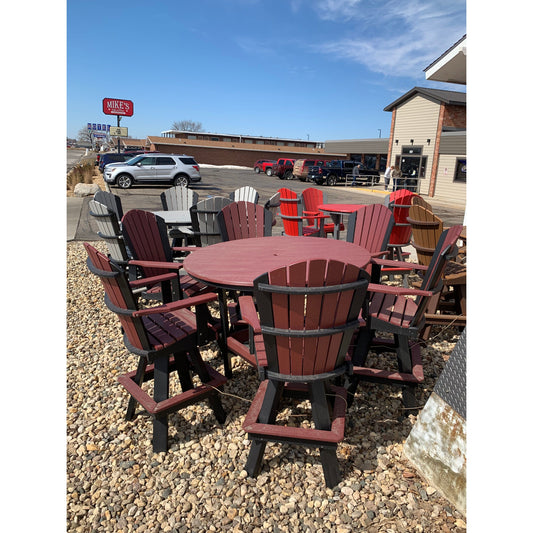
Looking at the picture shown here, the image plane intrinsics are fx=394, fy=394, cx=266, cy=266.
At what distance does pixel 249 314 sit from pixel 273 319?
1.70 feet

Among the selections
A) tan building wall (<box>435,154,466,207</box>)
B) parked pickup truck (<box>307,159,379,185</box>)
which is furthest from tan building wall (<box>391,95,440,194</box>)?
parked pickup truck (<box>307,159,379,185</box>)

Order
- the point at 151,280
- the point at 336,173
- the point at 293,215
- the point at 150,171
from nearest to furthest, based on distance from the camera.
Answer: the point at 151,280 → the point at 293,215 → the point at 150,171 → the point at 336,173

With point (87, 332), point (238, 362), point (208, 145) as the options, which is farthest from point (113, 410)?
point (208, 145)

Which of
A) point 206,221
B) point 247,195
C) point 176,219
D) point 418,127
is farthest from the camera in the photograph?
point 418,127

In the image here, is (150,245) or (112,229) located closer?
(150,245)

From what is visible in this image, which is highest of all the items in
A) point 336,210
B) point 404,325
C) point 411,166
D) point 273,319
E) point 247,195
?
point 411,166

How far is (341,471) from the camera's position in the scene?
90.8 inches

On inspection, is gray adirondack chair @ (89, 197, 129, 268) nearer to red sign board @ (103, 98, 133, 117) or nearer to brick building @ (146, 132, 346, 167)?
Result: red sign board @ (103, 98, 133, 117)

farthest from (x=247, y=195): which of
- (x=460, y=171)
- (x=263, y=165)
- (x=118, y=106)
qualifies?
(x=118, y=106)

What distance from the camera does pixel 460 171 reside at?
799 inches

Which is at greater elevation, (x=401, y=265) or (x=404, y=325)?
(x=401, y=265)

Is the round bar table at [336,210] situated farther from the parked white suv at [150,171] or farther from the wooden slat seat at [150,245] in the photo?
the parked white suv at [150,171]

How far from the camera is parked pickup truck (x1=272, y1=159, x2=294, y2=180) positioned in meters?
30.2

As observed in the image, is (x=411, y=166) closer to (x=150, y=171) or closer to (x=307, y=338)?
(x=150, y=171)
